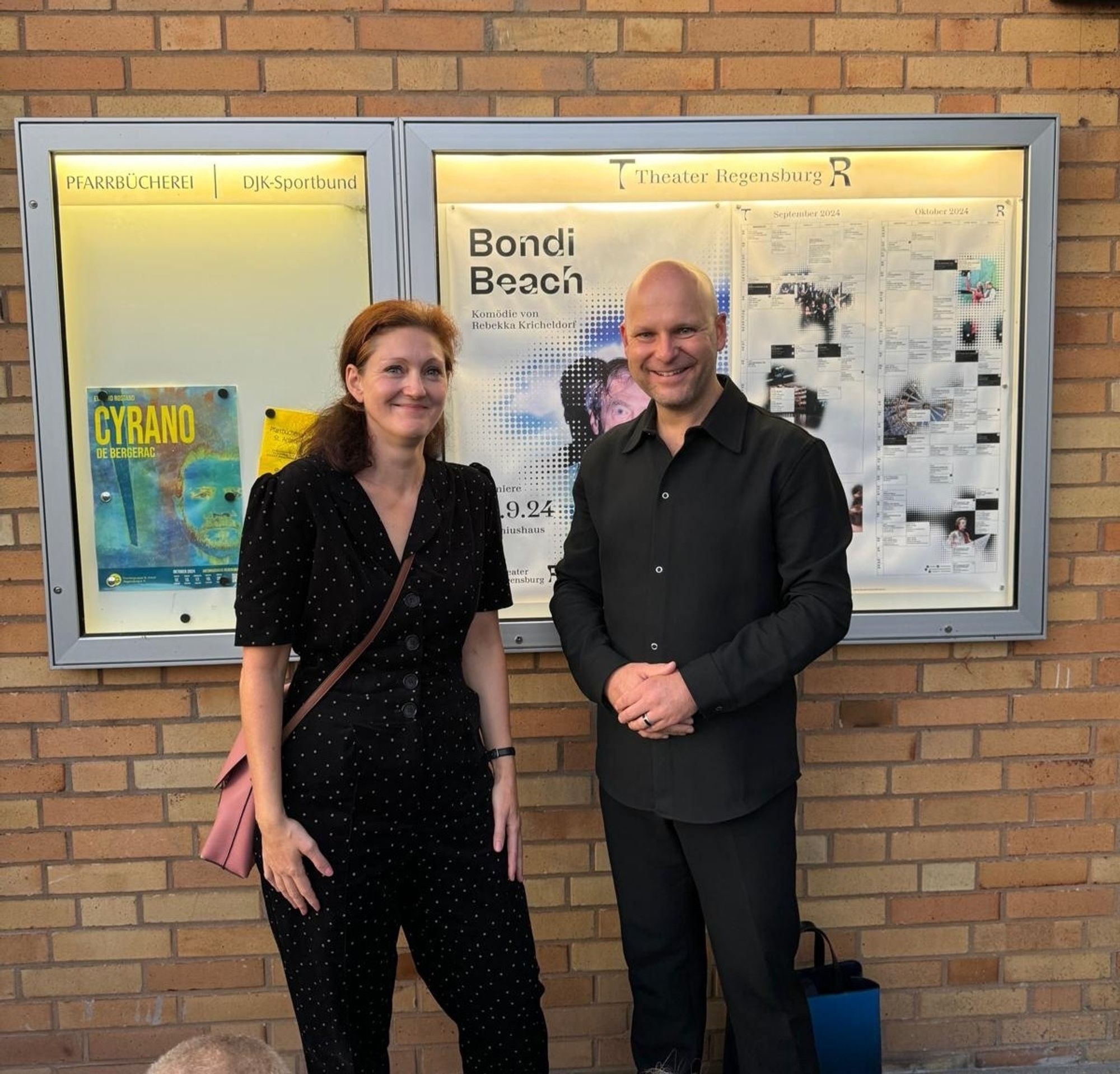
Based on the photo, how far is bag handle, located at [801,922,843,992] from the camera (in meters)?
2.70

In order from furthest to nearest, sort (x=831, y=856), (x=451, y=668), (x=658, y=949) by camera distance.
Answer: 1. (x=831, y=856)
2. (x=658, y=949)
3. (x=451, y=668)

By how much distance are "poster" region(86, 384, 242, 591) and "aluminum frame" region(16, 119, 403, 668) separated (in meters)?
0.08

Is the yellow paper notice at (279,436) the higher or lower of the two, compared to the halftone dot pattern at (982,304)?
lower

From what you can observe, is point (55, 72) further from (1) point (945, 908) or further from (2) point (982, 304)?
(1) point (945, 908)

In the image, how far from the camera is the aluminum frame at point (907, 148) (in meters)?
2.61

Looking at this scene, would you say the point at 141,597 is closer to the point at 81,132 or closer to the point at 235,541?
the point at 235,541

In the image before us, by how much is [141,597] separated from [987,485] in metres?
2.32

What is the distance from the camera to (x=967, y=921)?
2980 mm

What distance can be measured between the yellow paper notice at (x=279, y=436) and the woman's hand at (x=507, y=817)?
41.2 inches

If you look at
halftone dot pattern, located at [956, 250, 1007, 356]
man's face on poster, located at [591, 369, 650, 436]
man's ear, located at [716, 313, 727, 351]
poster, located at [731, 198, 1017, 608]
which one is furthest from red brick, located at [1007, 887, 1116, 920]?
man's ear, located at [716, 313, 727, 351]

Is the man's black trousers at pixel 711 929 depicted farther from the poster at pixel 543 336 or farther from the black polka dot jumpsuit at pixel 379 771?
the poster at pixel 543 336

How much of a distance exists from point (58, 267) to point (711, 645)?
6.18 feet

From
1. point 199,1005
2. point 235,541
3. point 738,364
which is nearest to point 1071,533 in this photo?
point 738,364

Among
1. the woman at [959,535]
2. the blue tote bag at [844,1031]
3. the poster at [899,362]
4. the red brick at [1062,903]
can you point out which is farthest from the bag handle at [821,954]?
the woman at [959,535]
